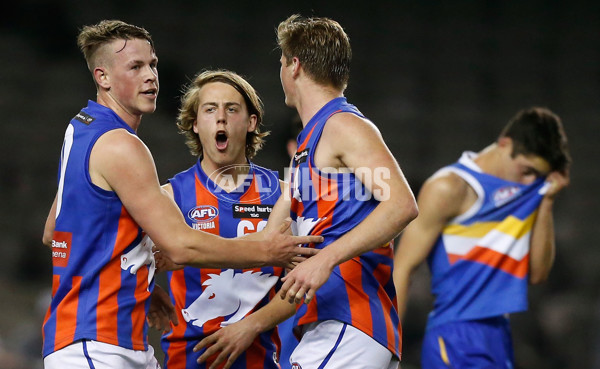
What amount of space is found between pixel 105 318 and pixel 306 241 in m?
0.79

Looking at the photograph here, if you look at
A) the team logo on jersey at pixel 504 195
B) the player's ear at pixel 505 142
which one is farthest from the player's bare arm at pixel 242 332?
the player's ear at pixel 505 142

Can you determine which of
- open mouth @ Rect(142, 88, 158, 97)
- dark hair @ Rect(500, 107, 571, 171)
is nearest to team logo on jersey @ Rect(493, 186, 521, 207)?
dark hair @ Rect(500, 107, 571, 171)

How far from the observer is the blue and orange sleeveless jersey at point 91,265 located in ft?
9.25

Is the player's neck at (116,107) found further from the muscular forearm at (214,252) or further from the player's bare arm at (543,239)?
the player's bare arm at (543,239)

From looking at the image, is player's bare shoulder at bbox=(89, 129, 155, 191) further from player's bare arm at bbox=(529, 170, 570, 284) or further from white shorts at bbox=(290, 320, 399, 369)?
player's bare arm at bbox=(529, 170, 570, 284)

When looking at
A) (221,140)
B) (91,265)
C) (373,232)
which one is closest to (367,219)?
(373,232)

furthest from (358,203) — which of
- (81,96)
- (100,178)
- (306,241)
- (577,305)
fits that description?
(81,96)

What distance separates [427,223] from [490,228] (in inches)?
15.7

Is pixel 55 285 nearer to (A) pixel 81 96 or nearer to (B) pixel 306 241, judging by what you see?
(B) pixel 306 241

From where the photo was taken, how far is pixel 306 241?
9.61 ft

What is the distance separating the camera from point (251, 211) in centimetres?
374

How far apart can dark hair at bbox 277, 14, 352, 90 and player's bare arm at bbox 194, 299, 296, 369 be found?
988 mm

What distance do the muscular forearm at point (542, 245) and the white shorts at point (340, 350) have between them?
2.09 meters

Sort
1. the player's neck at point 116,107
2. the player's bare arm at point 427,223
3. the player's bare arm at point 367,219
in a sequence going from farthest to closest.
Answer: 1. the player's bare arm at point 427,223
2. the player's neck at point 116,107
3. the player's bare arm at point 367,219
